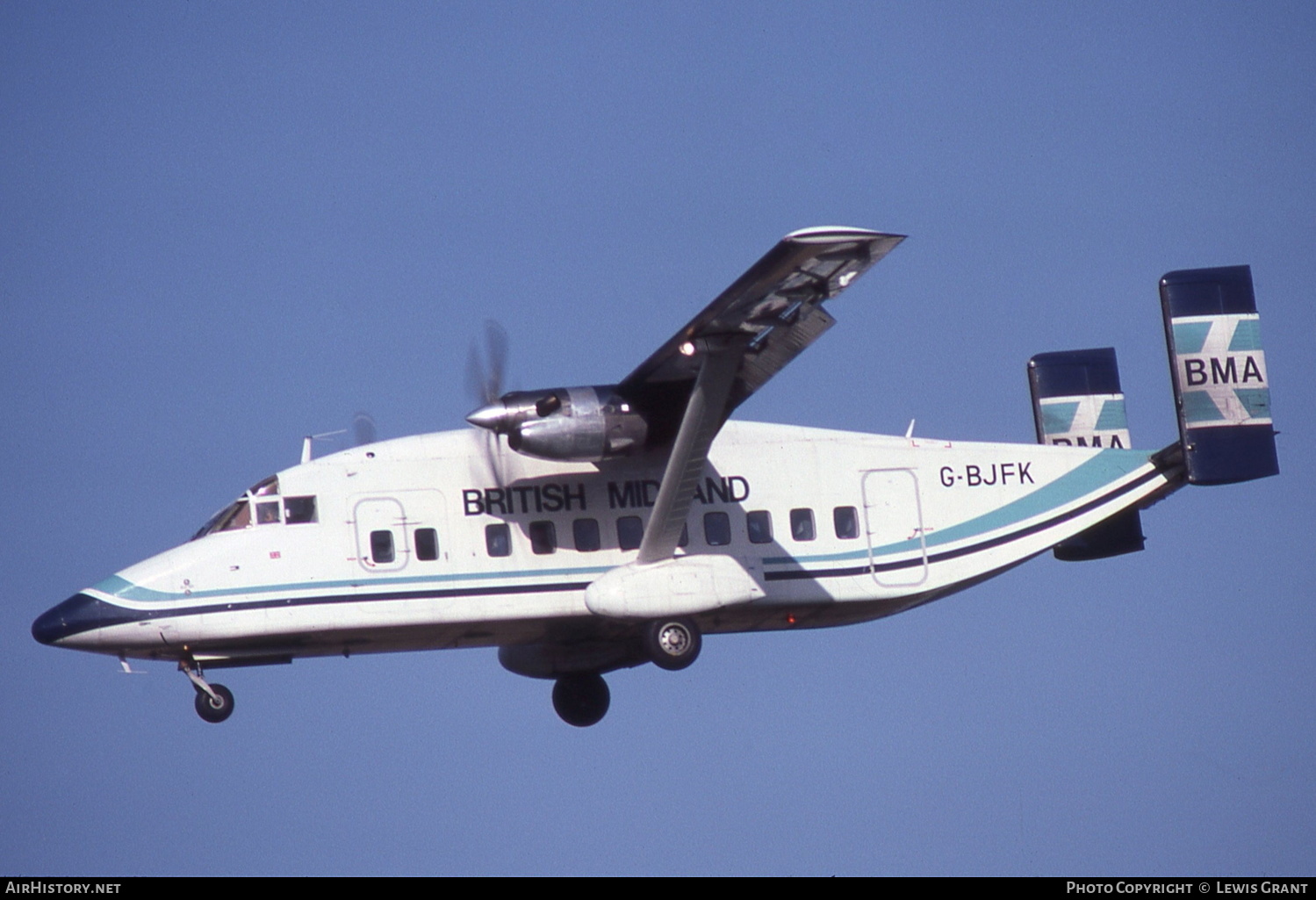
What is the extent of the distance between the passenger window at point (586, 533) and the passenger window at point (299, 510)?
2806 millimetres

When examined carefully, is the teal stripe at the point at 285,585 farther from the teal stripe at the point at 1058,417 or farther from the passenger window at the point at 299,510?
the teal stripe at the point at 1058,417

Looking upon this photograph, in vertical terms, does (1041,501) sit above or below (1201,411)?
below

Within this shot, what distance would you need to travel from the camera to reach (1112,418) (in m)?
25.1

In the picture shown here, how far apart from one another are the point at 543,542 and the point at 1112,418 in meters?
7.80

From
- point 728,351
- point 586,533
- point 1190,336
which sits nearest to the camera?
point 728,351

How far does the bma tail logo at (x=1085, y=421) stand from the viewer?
2494cm

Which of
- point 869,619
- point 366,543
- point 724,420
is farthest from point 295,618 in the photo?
point 869,619

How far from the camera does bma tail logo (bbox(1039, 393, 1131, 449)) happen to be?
24.9 m

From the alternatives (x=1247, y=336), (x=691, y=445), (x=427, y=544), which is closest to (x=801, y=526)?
(x=691, y=445)

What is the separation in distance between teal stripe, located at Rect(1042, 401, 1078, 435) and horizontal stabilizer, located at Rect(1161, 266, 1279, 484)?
195 cm

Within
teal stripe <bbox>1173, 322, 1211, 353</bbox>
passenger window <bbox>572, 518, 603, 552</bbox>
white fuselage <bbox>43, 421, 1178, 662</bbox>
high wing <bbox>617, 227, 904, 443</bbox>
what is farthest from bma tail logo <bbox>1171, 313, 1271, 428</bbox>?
passenger window <bbox>572, 518, 603, 552</bbox>

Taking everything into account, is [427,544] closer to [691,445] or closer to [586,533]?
[586,533]
